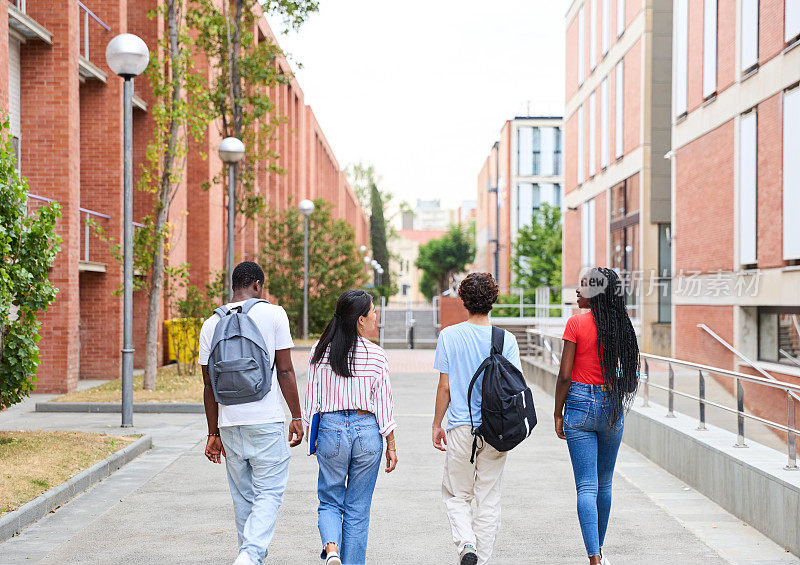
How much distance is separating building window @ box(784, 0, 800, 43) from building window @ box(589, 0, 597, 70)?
19.9 metres

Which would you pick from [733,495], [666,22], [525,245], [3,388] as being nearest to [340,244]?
[666,22]

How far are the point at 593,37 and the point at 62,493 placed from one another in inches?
1258

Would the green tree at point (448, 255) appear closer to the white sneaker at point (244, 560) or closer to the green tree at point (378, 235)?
the green tree at point (378, 235)

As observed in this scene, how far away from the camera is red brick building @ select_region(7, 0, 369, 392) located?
1658 cm

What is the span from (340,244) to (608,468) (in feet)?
104

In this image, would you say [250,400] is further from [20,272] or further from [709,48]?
[709,48]

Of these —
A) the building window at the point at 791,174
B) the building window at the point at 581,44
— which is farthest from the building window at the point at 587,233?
the building window at the point at 791,174

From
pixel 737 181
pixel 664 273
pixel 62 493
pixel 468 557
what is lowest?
pixel 62 493

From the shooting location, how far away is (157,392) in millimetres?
15805

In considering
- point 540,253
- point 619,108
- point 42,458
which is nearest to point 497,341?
point 42,458

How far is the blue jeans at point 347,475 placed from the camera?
5059 mm

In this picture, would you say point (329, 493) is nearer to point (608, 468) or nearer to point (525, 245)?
point (608, 468)

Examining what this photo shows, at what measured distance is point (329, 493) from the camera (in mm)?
5129

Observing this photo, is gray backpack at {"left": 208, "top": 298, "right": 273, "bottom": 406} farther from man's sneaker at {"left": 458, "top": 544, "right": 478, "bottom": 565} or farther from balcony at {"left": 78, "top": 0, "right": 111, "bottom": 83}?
balcony at {"left": 78, "top": 0, "right": 111, "bottom": 83}
